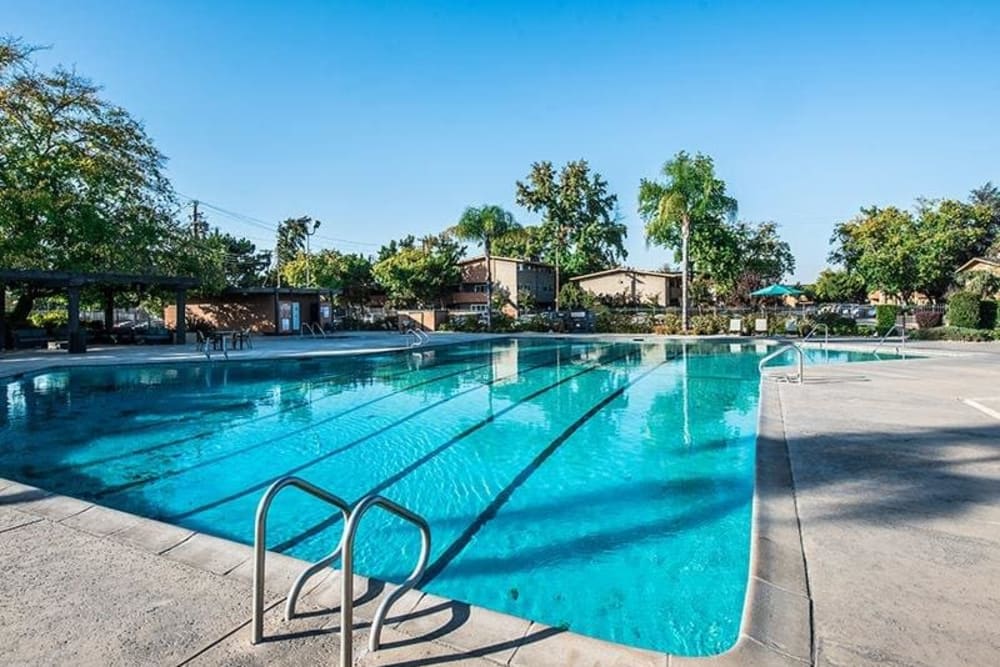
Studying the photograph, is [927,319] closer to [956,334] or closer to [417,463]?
[956,334]

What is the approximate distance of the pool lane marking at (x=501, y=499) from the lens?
13.9 ft

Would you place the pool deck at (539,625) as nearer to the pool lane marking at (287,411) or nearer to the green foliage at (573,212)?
the pool lane marking at (287,411)

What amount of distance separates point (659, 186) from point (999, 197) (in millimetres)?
40427

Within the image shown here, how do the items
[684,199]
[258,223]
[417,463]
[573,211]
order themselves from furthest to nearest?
[258,223], [573,211], [684,199], [417,463]

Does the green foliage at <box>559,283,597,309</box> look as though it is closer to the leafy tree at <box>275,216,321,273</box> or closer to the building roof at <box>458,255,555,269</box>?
the building roof at <box>458,255,555,269</box>

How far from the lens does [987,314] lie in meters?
22.4

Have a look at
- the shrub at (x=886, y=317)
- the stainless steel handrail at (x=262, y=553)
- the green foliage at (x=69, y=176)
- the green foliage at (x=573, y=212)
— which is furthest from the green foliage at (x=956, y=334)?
the green foliage at (x=69, y=176)

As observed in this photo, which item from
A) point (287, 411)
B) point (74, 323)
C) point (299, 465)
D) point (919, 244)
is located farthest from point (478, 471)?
point (919, 244)

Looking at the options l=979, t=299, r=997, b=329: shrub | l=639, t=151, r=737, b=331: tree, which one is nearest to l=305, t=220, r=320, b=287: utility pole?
l=639, t=151, r=737, b=331: tree

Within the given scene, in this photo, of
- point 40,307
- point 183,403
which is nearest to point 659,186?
point 183,403

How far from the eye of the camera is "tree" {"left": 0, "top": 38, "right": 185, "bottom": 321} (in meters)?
19.2

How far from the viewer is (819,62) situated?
45.5ft

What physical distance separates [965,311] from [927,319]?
2.51 meters

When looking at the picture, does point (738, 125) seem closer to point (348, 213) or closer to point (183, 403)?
point (183, 403)
